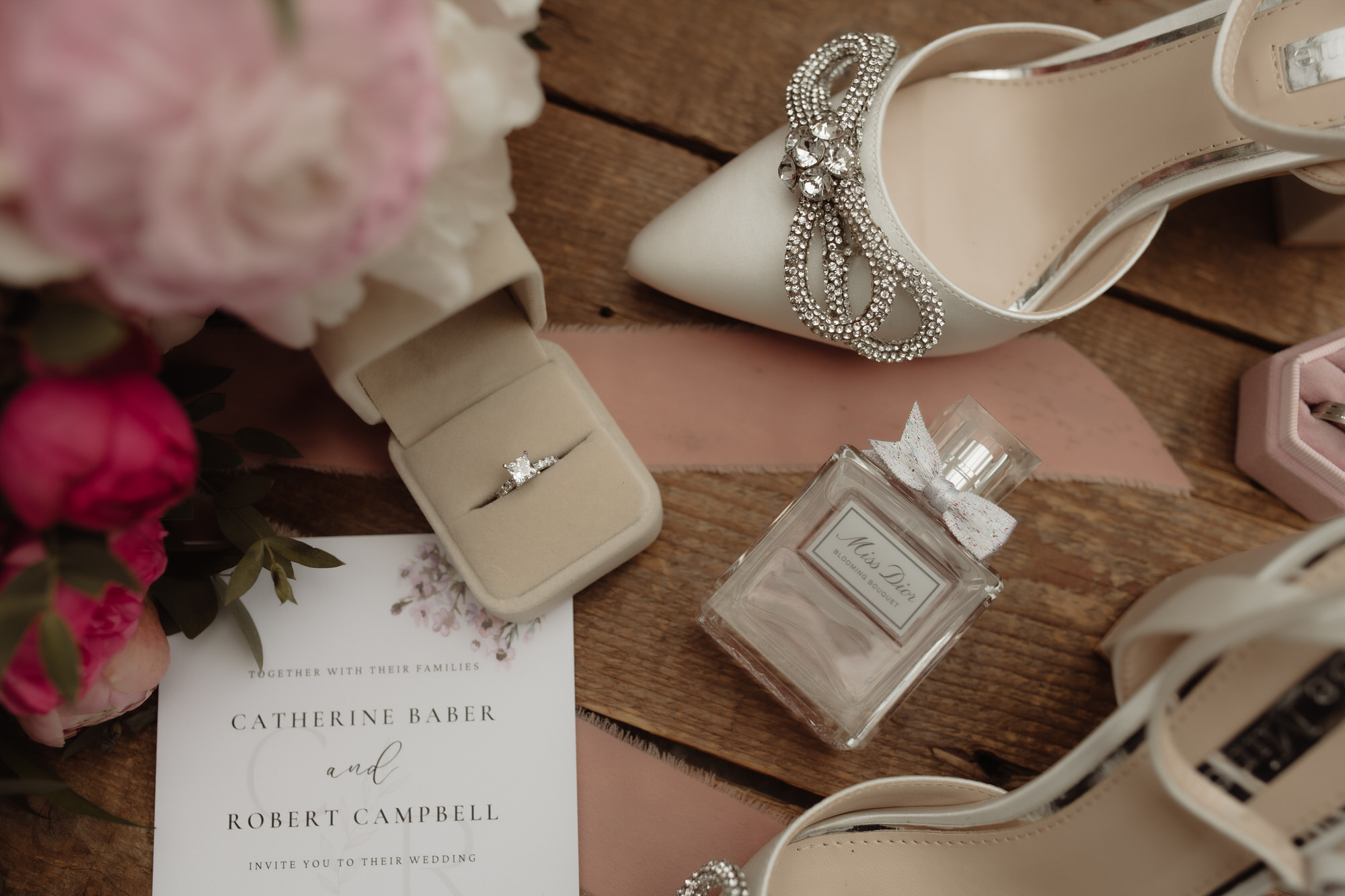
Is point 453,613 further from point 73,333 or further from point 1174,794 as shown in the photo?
point 1174,794

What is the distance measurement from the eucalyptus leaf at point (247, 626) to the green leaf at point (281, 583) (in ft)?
0.08

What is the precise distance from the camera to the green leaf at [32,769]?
510 mm

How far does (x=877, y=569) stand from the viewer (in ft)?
1.91

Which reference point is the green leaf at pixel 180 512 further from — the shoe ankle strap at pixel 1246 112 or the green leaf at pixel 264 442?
the shoe ankle strap at pixel 1246 112

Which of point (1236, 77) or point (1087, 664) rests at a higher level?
point (1236, 77)

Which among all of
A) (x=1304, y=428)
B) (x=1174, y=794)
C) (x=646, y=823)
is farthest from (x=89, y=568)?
(x=1304, y=428)

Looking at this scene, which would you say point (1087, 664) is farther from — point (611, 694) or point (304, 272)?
point (304, 272)

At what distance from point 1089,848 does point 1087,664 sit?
18cm

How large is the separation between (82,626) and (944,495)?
519 millimetres

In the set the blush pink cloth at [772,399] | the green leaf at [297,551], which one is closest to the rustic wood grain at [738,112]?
the blush pink cloth at [772,399]

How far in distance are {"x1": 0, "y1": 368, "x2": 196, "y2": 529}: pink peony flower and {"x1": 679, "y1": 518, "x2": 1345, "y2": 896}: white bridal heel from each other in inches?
16.6

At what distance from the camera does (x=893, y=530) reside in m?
Result: 0.59

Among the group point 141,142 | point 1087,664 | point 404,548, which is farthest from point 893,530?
point 141,142

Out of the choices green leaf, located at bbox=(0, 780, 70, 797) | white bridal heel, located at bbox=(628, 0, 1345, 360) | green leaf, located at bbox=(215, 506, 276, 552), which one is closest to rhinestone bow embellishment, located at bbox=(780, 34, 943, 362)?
white bridal heel, located at bbox=(628, 0, 1345, 360)
